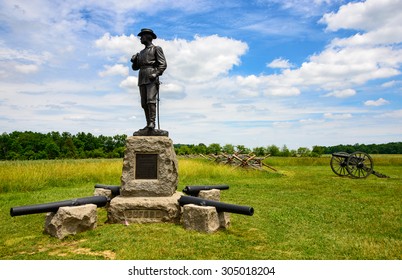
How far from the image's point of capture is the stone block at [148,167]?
23.8ft

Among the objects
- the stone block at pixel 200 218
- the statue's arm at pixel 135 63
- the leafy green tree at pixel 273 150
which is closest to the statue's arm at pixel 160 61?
the statue's arm at pixel 135 63

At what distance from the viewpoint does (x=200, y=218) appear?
612 centimetres

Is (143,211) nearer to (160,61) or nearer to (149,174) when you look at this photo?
(149,174)

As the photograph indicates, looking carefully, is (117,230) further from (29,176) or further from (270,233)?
(29,176)

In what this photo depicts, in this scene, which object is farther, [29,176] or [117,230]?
[29,176]

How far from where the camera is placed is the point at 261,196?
435 inches

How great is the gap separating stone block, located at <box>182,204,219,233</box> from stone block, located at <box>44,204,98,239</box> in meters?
1.89

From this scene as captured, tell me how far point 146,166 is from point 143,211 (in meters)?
1.06

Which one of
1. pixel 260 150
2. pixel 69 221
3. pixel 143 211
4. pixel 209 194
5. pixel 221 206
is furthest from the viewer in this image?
pixel 260 150

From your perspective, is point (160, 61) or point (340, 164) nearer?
point (160, 61)

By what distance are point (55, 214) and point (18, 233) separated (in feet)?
3.66

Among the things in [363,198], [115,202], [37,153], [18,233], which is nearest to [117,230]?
[115,202]

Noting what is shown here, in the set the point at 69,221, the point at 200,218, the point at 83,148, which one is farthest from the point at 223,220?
the point at 83,148

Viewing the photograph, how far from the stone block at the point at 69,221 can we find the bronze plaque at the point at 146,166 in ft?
4.61
